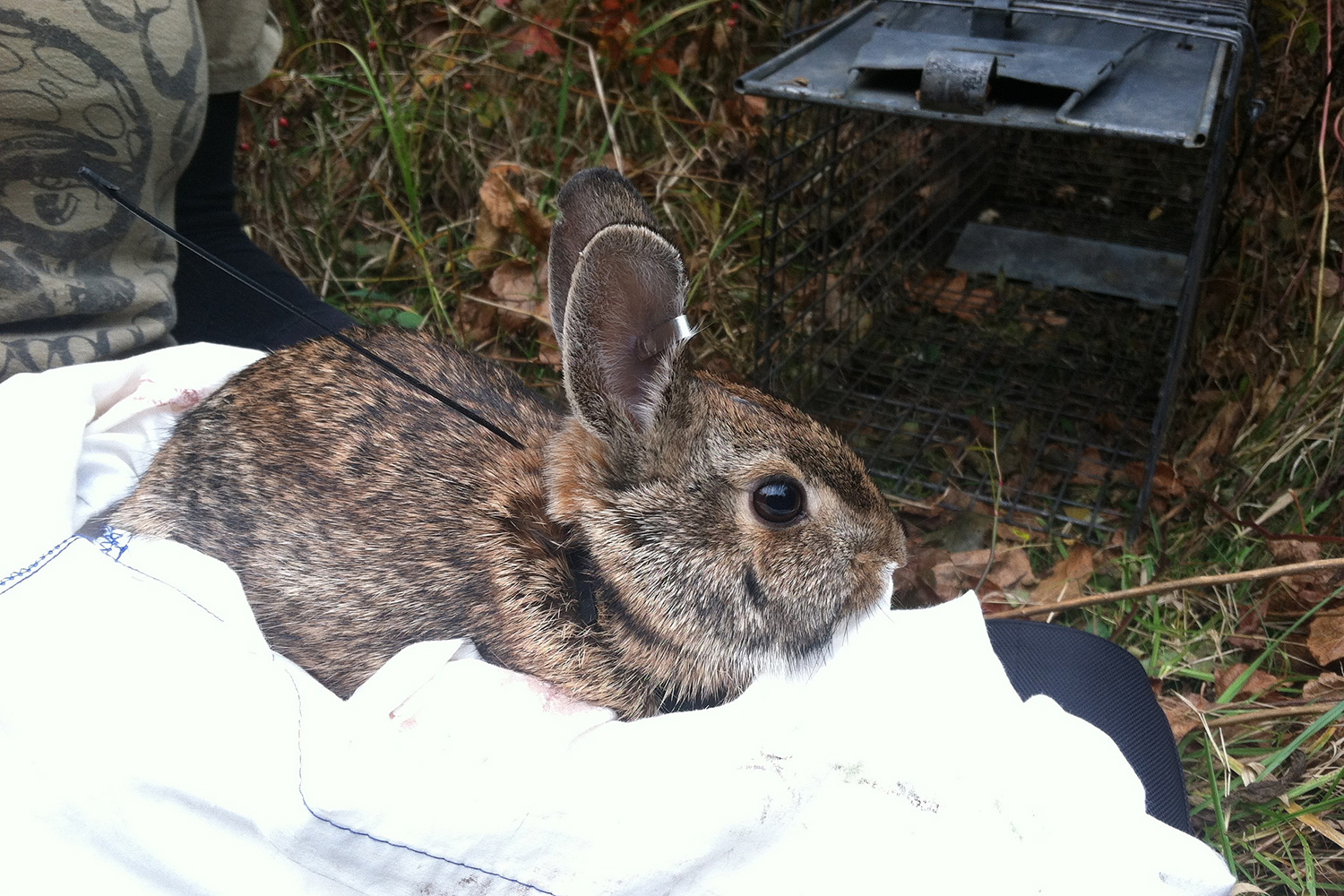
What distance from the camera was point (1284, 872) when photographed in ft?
7.25

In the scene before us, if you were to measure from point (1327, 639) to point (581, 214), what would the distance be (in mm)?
2015

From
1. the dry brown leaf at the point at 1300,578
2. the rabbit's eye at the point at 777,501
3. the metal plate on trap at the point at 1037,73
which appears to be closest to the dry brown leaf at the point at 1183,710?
A: the dry brown leaf at the point at 1300,578

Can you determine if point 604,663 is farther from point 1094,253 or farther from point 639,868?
point 1094,253

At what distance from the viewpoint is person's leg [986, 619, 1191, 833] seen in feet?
6.98

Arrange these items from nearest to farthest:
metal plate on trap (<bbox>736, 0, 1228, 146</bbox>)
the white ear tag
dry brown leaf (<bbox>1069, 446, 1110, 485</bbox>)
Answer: the white ear tag < metal plate on trap (<bbox>736, 0, 1228, 146</bbox>) < dry brown leaf (<bbox>1069, 446, 1110, 485</bbox>)

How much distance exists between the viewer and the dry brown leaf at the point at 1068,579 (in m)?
2.95

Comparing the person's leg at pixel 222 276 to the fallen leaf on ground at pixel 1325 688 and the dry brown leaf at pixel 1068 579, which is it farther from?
the fallen leaf on ground at pixel 1325 688

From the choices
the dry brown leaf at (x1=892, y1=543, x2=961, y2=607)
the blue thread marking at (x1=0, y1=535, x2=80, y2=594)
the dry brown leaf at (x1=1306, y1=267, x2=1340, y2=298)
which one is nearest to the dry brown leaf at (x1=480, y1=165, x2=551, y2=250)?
the dry brown leaf at (x1=892, y1=543, x2=961, y2=607)

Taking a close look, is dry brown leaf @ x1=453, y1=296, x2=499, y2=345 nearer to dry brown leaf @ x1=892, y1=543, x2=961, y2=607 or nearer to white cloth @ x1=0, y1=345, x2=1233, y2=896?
dry brown leaf @ x1=892, y1=543, x2=961, y2=607

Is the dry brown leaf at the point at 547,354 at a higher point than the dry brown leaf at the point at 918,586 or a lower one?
higher

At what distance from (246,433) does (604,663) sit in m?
0.87

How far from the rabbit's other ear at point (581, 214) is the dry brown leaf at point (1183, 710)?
1636mm

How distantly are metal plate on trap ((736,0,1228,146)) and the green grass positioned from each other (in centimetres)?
71

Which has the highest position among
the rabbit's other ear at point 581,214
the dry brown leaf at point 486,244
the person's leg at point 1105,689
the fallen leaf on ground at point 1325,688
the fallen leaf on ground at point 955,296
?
the rabbit's other ear at point 581,214
